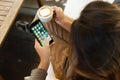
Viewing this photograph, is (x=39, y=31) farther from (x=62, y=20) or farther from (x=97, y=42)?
(x=97, y=42)

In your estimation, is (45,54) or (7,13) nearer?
(45,54)

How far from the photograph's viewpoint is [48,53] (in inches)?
40.0

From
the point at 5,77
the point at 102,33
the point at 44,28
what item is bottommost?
the point at 5,77

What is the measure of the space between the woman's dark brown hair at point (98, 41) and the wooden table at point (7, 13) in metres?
0.54

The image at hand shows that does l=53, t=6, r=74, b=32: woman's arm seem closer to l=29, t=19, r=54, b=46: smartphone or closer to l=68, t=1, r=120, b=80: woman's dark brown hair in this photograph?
l=29, t=19, r=54, b=46: smartphone

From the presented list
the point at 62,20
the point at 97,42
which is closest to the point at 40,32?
the point at 62,20

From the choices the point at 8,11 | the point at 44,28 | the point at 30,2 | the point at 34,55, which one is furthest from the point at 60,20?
the point at 30,2

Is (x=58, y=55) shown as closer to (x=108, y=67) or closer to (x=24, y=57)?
(x=108, y=67)

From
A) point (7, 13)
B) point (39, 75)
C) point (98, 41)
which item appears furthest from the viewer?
point (7, 13)

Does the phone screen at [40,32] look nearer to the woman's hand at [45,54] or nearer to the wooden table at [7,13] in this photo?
the woman's hand at [45,54]

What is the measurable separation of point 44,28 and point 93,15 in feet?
1.37

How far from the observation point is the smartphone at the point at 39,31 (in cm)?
102

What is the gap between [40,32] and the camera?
40.4 inches

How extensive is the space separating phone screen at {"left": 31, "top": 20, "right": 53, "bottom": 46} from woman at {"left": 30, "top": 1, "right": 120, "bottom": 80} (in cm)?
33
